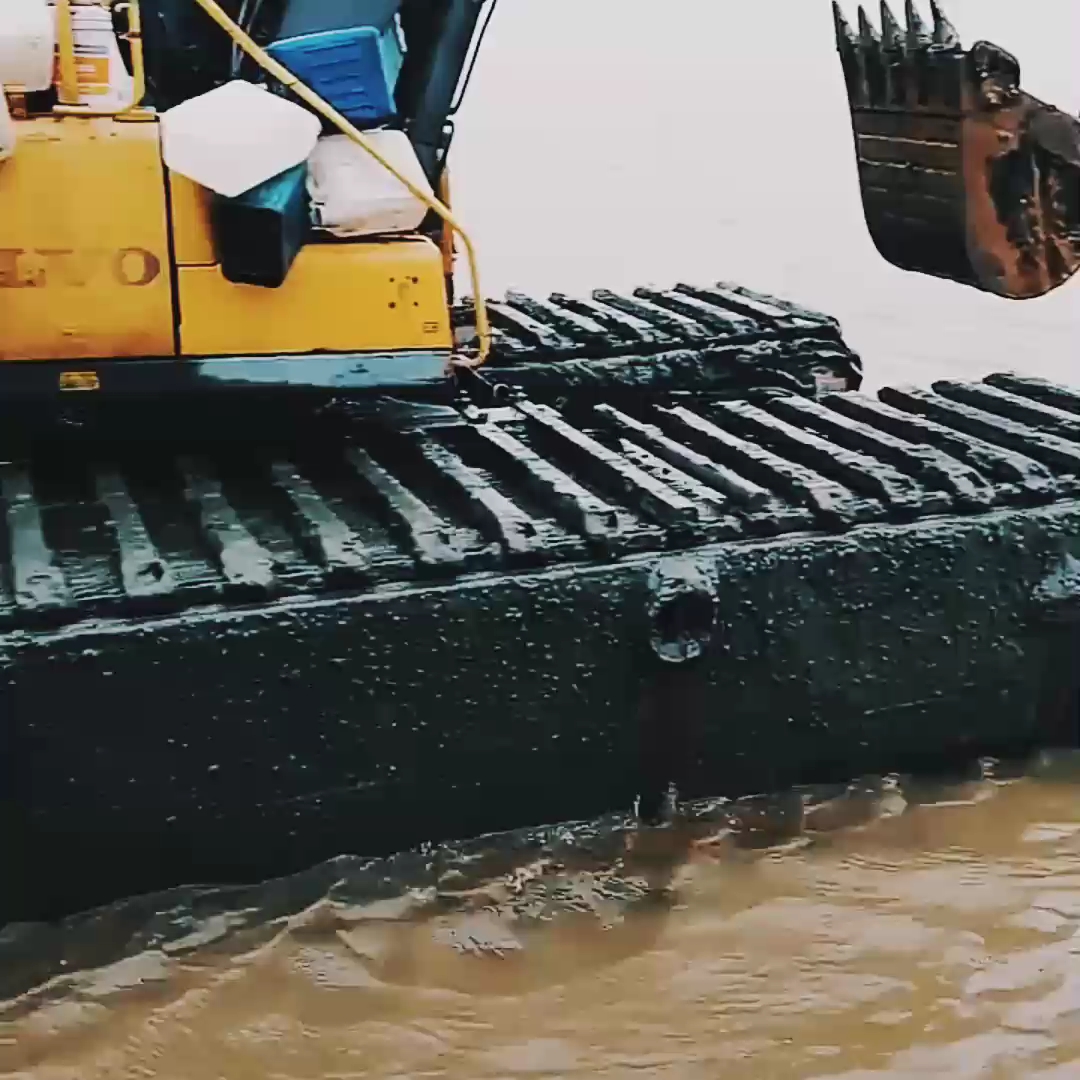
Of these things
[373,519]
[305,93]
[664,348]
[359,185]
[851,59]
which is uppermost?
[851,59]

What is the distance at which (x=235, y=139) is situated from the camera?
2.89 meters

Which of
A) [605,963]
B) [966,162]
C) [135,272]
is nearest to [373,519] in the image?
[135,272]

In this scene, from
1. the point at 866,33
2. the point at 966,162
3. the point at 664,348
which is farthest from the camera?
the point at 664,348

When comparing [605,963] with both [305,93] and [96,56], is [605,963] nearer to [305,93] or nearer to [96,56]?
[305,93]

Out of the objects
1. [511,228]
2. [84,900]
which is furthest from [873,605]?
[511,228]

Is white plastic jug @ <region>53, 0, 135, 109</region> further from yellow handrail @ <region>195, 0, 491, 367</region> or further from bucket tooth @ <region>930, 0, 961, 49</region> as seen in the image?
bucket tooth @ <region>930, 0, 961, 49</region>

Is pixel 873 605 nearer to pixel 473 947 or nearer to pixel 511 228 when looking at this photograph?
pixel 473 947

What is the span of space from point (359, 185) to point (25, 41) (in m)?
0.61

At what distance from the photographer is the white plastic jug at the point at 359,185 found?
312 centimetres

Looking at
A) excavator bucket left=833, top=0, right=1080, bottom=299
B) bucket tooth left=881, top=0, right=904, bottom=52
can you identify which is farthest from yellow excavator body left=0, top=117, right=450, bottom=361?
bucket tooth left=881, top=0, right=904, bottom=52

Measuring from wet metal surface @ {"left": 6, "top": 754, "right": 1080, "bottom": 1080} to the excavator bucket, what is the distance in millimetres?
1133

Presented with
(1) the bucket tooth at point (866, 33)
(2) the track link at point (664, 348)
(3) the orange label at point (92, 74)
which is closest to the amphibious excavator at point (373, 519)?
(3) the orange label at point (92, 74)

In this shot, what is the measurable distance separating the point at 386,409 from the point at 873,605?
116cm

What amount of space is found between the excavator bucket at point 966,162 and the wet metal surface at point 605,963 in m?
1.13
